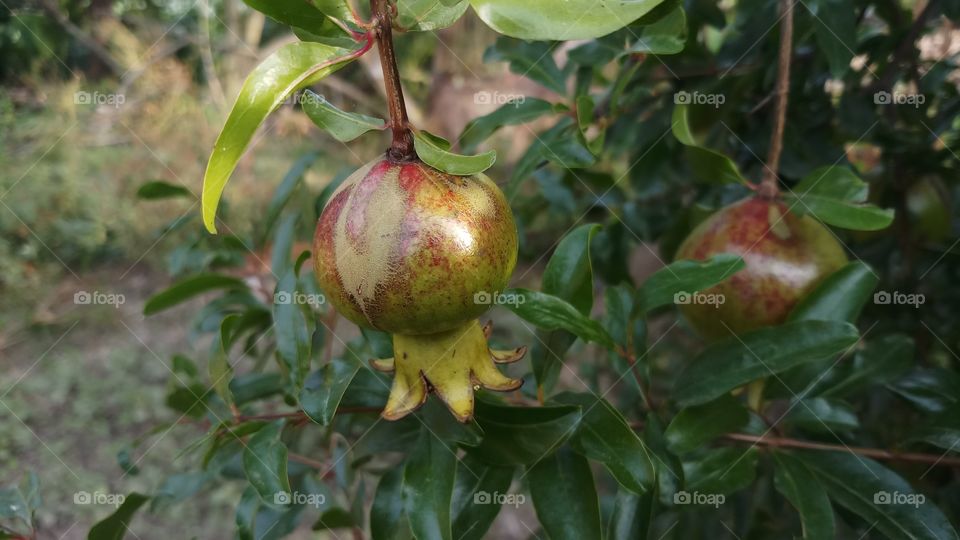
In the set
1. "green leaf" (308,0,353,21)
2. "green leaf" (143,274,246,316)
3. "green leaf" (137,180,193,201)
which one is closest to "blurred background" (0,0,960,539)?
"green leaf" (137,180,193,201)

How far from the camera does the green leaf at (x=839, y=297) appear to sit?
67 centimetres

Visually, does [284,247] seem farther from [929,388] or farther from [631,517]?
[929,388]

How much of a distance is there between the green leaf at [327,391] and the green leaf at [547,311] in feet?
0.49

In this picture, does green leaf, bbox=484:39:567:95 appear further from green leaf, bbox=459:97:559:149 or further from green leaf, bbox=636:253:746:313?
green leaf, bbox=636:253:746:313

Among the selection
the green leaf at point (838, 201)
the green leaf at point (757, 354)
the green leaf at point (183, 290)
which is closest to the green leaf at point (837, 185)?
the green leaf at point (838, 201)

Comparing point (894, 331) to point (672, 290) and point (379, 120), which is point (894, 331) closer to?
point (672, 290)

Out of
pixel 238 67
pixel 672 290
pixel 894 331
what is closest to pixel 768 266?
pixel 672 290

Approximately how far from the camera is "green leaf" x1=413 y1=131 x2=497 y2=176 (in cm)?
43

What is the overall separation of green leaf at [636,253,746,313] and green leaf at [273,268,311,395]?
0.34 m

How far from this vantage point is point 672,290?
64 centimetres

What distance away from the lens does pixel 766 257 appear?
69 cm

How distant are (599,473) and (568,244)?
121cm

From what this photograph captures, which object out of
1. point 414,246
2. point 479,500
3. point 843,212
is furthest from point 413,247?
point 843,212

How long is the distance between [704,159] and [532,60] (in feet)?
1.00
